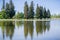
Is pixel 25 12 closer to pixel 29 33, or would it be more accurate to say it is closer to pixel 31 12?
pixel 31 12

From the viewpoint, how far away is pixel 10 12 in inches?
2489

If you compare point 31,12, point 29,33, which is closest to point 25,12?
point 31,12

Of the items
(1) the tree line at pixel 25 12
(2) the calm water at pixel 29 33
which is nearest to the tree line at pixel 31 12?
(1) the tree line at pixel 25 12

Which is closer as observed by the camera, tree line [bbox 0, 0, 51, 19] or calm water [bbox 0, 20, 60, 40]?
calm water [bbox 0, 20, 60, 40]

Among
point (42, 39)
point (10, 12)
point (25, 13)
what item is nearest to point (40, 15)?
point (25, 13)

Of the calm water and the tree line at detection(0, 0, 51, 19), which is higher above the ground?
the calm water

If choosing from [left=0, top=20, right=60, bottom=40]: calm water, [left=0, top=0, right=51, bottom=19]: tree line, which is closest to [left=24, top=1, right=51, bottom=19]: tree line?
[left=0, top=0, right=51, bottom=19]: tree line

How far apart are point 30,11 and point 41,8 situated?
25.5 feet

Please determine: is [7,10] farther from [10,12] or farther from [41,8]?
[41,8]

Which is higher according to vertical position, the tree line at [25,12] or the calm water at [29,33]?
the calm water at [29,33]

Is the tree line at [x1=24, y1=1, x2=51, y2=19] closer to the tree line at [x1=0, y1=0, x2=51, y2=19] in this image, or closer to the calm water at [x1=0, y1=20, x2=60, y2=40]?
the tree line at [x1=0, y1=0, x2=51, y2=19]

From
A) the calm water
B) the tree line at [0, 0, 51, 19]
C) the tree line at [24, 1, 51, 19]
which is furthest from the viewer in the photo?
the tree line at [24, 1, 51, 19]

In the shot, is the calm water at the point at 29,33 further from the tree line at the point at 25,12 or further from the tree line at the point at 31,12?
the tree line at the point at 31,12

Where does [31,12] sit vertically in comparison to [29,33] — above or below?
below
